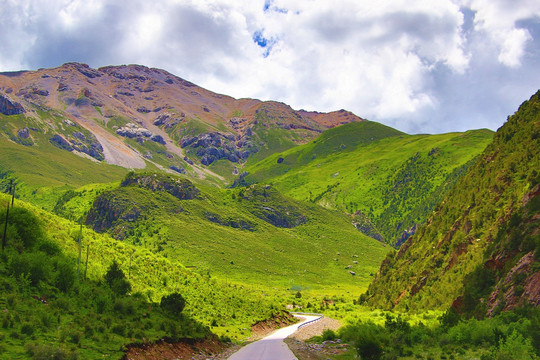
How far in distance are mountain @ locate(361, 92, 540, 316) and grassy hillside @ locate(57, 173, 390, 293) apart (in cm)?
6897

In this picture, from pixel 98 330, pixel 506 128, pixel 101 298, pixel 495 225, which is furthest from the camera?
pixel 506 128

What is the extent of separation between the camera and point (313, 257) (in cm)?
17275

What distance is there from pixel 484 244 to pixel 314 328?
22.9m

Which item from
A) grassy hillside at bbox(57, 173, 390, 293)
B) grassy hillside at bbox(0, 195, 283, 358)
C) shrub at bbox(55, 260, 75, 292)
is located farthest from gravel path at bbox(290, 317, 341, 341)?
grassy hillside at bbox(57, 173, 390, 293)

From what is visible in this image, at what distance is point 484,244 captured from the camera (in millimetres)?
41625

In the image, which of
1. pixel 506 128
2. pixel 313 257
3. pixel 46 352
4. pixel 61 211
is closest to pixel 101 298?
pixel 46 352

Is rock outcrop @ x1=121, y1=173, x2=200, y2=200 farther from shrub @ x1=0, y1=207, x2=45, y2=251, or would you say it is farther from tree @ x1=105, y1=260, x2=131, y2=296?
shrub @ x1=0, y1=207, x2=45, y2=251

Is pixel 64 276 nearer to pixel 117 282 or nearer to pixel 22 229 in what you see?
pixel 117 282

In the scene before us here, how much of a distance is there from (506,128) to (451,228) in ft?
64.7

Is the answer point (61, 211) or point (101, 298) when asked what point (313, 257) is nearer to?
point (61, 211)

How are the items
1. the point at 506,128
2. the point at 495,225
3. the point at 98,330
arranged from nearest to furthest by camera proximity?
the point at 98,330 → the point at 495,225 → the point at 506,128

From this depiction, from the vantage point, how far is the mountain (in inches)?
1288

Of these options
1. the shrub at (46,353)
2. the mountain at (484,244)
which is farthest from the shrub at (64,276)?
the mountain at (484,244)

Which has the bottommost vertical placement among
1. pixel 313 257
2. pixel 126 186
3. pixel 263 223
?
pixel 313 257
